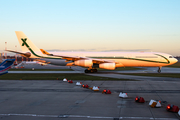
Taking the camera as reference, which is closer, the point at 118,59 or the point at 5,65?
the point at 5,65

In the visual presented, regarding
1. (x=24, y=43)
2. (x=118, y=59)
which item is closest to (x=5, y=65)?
(x=24, y=43)

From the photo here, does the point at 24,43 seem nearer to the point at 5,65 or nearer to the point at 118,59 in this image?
the point at 5,65

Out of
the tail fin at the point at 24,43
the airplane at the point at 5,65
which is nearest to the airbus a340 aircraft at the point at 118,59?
the tail fin at the point at 24,43

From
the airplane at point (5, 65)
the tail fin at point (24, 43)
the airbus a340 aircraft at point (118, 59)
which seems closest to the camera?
the airplane at point (5, 65)

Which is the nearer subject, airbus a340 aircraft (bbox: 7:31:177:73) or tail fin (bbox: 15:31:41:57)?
airbus a340 aircraft (bbox: 7:31:177:73)

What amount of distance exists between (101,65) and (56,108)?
22.6 meters

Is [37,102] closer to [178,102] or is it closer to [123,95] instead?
[123,95]

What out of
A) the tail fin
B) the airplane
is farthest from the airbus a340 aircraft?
the airplane

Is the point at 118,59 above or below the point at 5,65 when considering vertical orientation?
below

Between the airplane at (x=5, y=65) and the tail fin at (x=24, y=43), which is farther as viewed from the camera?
the tail fin at (x=24, y=43)

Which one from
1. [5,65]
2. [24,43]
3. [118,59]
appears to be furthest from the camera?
[24,43]

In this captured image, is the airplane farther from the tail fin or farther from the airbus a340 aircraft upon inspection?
the tail fin

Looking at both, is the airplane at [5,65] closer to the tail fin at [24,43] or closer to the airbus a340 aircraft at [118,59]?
the airbus a340 aircraft at [118,59]

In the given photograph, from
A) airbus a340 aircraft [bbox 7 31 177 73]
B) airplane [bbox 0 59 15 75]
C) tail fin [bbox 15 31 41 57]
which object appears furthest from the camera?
tail fin [bbox 15 31 41 57]
